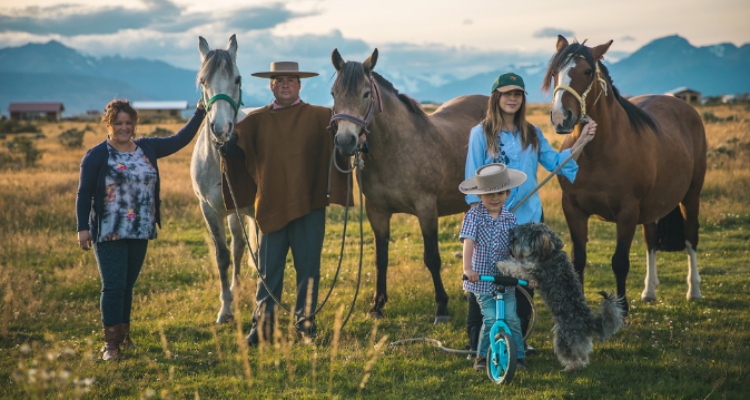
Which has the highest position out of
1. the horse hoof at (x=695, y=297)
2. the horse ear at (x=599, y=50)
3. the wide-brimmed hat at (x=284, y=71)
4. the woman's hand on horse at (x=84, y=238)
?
the horse ear at (x=599, y=50)

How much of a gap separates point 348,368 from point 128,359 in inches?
77.9

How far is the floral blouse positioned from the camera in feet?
16.0

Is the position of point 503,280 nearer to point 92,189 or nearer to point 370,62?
point 370,62

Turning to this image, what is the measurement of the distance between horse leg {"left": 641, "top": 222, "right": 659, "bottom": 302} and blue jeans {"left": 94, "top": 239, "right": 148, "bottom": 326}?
5536mm

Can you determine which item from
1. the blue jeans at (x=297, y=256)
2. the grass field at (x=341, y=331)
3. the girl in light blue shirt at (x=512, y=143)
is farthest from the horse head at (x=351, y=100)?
the grass field at (x=341, y=331)

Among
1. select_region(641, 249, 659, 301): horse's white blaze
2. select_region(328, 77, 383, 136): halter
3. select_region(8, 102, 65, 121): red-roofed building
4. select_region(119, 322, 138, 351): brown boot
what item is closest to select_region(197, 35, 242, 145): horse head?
select_region(328, 77, 383, 136): halter

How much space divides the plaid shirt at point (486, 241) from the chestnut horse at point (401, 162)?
1.47 m

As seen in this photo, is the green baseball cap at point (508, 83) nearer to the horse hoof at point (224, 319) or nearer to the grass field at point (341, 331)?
the grass field at point (341, 331)

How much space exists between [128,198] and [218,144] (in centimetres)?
91

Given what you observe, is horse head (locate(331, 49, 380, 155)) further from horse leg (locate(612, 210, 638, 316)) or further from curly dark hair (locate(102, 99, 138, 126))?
horse leg (locate(612, 210, 638, 316))

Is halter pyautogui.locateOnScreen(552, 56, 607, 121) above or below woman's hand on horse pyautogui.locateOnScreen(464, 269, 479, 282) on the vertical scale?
above

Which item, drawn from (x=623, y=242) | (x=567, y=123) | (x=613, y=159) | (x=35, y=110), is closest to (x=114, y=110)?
(x=567, y=123)

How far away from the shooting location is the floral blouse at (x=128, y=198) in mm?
4891

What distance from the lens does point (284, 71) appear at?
199 inches
